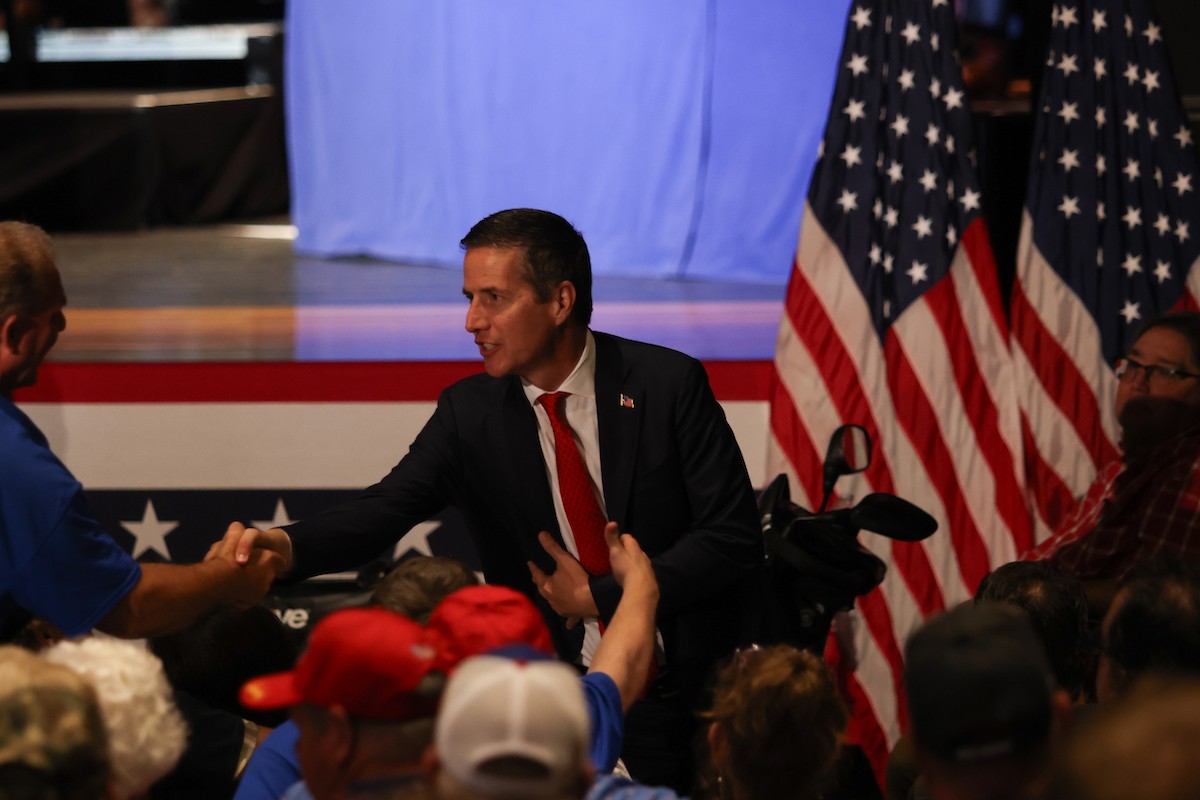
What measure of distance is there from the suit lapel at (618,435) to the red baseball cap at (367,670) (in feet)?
5.09

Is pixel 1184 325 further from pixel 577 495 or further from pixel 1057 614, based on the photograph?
pixel 577 495

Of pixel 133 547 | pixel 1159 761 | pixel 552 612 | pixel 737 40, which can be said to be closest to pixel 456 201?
pixel 737 40

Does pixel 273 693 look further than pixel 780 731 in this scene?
No

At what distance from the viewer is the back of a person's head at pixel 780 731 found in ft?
7.40

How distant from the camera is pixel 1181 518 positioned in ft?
12.4

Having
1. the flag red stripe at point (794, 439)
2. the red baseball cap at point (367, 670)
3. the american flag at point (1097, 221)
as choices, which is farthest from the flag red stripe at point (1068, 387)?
the red baseball cap at point (367, 670)

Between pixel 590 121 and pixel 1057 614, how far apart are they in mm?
5332

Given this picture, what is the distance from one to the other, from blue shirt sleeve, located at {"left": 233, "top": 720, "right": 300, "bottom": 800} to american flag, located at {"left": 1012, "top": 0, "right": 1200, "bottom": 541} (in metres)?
3.08

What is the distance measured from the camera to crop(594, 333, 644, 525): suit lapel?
3293mm

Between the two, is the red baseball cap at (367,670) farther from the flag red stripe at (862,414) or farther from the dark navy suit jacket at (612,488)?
Answer: the flag red stripe at (862,414)

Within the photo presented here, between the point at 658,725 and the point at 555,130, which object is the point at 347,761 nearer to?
the point at 658,725

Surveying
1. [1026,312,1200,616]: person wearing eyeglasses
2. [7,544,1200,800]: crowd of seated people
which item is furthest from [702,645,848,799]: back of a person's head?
[1026,312,1200,616]: person wearing eyeglasses

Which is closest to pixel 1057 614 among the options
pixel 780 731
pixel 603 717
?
pixel 780 731

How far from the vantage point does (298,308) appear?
6.46 meters
